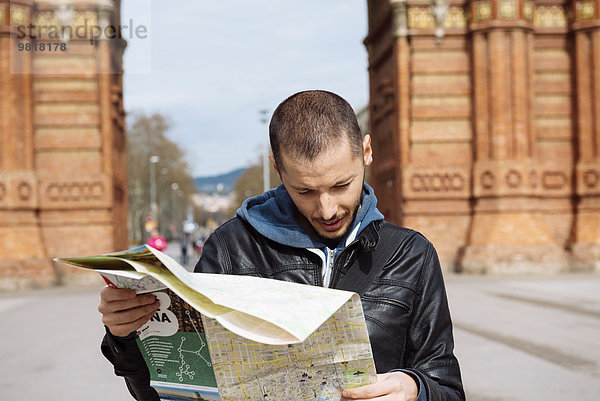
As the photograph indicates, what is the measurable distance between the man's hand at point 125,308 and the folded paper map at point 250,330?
0.03 m

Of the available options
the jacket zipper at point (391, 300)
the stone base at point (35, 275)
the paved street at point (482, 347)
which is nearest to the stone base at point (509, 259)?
the paved street at point (482, 347)

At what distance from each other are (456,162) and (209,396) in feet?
69.1

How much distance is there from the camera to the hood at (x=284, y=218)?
2.12 m

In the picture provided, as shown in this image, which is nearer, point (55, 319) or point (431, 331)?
point (431, 331)

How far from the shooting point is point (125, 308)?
1915mm

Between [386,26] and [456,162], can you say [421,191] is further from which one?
[386,26]

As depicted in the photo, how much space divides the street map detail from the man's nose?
1.34 feet

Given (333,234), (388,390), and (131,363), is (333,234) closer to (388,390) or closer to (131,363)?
(388,390)

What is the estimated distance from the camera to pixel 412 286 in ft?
6.88

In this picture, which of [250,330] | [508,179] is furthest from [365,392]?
[508,179]

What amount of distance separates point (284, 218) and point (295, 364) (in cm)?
56

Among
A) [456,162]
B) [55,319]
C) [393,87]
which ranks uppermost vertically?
[393,87]

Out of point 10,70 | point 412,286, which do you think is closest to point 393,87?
point 10,70

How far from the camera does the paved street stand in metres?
6.86
